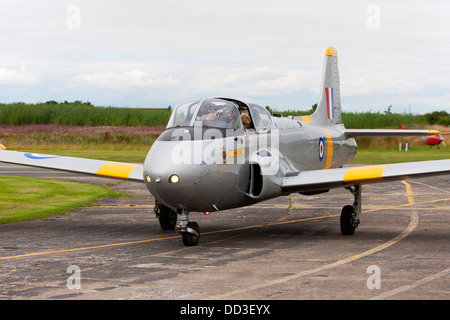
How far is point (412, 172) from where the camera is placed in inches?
513

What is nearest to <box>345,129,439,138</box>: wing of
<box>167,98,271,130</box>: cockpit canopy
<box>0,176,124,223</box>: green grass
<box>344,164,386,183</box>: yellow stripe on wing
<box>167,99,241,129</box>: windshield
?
<box>344,164,386,183</box>: yellow stripe on wing

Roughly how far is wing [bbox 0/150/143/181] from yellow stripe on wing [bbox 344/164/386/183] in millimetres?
4500

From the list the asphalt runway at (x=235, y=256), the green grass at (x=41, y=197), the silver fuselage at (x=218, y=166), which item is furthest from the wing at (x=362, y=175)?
the green grass at (x=41, y=197)

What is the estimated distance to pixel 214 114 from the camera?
41.8 feet

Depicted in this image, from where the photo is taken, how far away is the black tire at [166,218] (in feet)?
48.5

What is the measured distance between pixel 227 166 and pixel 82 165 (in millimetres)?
5158

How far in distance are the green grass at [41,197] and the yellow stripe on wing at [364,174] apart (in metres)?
8.11

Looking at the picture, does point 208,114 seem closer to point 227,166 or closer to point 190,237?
point 227,166

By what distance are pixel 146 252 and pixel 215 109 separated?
309cm

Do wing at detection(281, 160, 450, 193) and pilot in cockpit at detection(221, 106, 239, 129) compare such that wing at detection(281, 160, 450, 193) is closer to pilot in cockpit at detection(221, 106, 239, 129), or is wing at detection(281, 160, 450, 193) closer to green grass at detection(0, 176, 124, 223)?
pilot in cockpit at detection(221, 106, 239, 129)

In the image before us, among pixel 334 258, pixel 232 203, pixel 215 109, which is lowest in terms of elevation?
pixel 334 258

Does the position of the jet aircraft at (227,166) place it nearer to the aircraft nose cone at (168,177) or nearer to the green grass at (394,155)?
the aircraft nose cone at (168,177)
